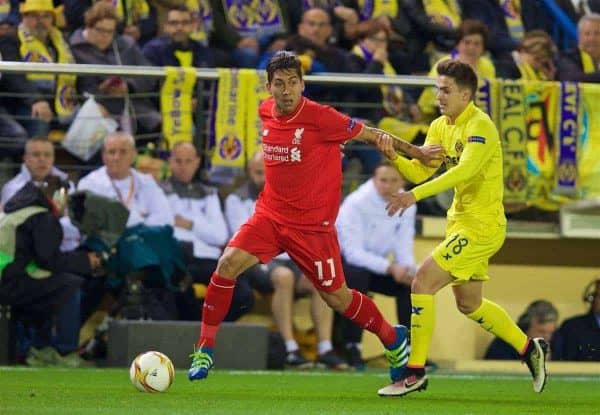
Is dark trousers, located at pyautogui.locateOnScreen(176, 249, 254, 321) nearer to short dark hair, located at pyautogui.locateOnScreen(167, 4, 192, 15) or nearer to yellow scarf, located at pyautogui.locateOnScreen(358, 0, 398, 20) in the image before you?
short dark hair, located at pyautogui.locateOnScreen(167, 4, 192, 15)

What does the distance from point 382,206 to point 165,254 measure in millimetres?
2217

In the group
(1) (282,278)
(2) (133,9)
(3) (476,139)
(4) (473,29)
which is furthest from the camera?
(2) (133,9)

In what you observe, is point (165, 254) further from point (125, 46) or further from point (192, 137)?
point (125, 46)

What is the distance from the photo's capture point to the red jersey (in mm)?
10188

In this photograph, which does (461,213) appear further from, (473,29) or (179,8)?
(179,8)

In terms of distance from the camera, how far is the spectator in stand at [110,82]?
14.7m

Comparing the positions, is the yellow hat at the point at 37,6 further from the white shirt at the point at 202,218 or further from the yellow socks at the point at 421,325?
the yellow socks at the point at 421,325

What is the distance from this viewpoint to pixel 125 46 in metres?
15.2

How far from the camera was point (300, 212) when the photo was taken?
10336 millimetres

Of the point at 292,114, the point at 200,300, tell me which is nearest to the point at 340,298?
the point at 292,114

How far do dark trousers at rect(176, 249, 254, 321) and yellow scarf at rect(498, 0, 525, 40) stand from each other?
19.4 feet

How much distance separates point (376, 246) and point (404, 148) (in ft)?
14.3

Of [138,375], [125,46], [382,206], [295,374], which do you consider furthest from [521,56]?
[138,375]

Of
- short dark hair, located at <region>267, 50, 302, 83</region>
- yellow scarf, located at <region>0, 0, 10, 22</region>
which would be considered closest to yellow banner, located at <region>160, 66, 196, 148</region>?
yellow scarf, located at <region>0, 0, 10, 22</region>
